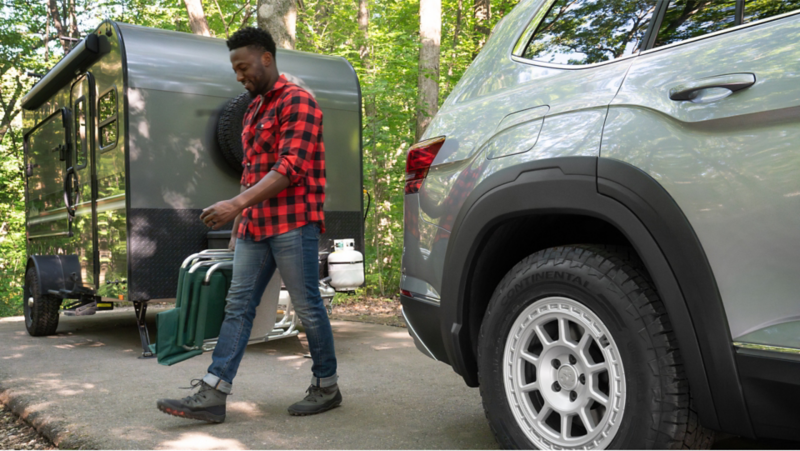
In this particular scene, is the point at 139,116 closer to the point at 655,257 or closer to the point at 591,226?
the point at 591,226

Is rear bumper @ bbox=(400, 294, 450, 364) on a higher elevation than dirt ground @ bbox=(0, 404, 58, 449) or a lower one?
higher

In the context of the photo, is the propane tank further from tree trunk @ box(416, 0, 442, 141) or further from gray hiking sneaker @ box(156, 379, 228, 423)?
tree trunk @ box(416, 0, 442, 141)

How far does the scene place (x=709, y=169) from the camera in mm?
2027

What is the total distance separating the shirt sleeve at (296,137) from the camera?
347 centimetres

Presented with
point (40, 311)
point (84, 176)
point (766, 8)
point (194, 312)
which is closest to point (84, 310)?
point (40, 311)

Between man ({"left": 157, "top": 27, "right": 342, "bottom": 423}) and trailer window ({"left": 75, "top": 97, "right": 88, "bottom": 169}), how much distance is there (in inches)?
140

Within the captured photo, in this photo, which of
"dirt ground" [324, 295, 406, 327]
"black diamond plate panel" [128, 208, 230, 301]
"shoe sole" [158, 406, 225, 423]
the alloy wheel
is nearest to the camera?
the alloy wheel

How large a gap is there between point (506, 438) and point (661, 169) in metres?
1.17

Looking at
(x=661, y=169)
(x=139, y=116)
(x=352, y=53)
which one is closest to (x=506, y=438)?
(x=661, y=169)

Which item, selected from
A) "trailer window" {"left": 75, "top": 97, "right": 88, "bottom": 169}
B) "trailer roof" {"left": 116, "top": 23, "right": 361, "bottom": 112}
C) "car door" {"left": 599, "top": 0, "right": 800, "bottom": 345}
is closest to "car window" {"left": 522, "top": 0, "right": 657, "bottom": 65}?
"car door" {"left": 599, "top": 0, "right": 800, "bottom": 345}

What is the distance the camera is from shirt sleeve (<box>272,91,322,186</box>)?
11.4 ft

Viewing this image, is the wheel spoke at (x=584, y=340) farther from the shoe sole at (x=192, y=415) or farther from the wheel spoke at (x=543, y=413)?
the shoe sole at (x=192, y=415)

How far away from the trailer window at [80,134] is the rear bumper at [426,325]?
4.62 m

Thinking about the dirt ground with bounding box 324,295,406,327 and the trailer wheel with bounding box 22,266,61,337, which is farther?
the dirt ground with bounding box 324,295,406,327
